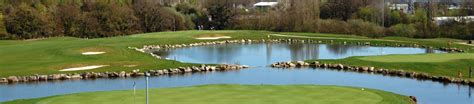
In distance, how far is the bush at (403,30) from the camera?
3600 inches

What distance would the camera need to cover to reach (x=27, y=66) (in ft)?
161

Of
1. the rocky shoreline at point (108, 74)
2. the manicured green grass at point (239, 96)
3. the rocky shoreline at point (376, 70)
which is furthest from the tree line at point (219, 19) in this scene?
the manicured green grass at point (239, 96)

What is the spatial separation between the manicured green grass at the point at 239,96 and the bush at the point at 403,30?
196ft

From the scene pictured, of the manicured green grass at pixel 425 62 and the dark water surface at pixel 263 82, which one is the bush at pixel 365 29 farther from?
the manicured green grass at pixel 425 62

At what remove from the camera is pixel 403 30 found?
92.1m

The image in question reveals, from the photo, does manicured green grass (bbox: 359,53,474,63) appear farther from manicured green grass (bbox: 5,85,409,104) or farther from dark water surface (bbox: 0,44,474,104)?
manicured green grass (bbox: 5,85,409,104)

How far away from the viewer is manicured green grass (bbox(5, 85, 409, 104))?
2877cm

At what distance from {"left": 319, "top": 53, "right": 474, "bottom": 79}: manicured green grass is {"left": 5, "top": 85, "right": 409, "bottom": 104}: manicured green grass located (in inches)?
565

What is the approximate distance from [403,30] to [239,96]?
217ft

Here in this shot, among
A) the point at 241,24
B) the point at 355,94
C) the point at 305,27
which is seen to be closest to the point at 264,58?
the point at 355,94

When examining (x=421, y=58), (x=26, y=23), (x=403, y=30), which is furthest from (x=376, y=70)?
(x=26, y=23)

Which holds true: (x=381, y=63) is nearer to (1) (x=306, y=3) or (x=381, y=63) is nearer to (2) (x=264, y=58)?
(2) (x=264, y=58)

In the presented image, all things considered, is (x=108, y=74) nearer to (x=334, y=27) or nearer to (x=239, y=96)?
(x=239, y=96)

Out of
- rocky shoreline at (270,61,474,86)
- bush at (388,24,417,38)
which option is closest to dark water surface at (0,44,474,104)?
rocky shoreline at (270,61,474,86)
